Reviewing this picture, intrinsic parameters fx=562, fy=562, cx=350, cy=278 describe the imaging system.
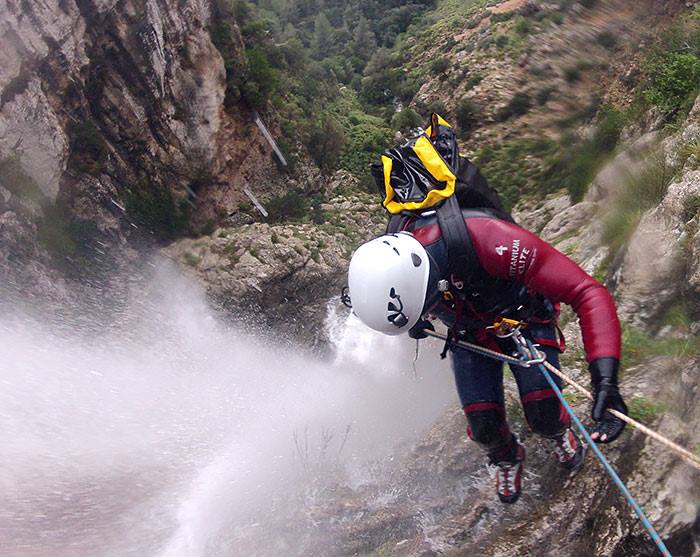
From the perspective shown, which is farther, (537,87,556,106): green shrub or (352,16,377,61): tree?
(352,16,377,61): tree

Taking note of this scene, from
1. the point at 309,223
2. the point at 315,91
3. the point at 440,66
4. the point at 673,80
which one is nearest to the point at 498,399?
the point at 673,80

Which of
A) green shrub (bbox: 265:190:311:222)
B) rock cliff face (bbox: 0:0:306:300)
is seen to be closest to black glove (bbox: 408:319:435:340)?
rock cliff face (bbox: 0:0:306:300)

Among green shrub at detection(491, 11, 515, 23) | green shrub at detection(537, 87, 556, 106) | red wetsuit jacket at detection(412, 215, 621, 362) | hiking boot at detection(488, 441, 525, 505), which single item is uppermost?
red wetsuit jacket at detection(412, 215, 621, 362)

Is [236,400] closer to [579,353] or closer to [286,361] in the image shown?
[286,361]

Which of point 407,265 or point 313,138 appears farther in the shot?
point 313,138

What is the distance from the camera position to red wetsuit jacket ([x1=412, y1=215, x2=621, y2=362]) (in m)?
2.97

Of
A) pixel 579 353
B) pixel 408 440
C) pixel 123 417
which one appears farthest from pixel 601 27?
pixel 123 417

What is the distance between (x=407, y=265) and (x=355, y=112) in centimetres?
2380

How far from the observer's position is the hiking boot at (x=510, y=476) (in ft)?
13.6

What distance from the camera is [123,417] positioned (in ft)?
33.3

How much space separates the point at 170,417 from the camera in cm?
1070

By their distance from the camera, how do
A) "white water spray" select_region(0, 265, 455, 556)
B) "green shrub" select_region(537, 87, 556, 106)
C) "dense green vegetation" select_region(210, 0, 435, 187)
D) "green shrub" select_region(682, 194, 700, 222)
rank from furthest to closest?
1. "dense green vegetation" select_region(210, 0, 435, 187)
2. "green shrub" select_region(537, 87, 556, 106)
3. "white water spray" select_region(0, 265, 455, 556)
4. "green shrub" select_region(682, 194, 700, 222)

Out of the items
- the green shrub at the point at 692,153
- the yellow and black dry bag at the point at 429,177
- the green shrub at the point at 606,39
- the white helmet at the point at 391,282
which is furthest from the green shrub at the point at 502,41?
the white helmet at the point at 391,282

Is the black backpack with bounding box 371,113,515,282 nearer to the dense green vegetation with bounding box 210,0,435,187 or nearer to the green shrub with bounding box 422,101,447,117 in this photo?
the dense green vegetation with bounding box 210,0,435,187
